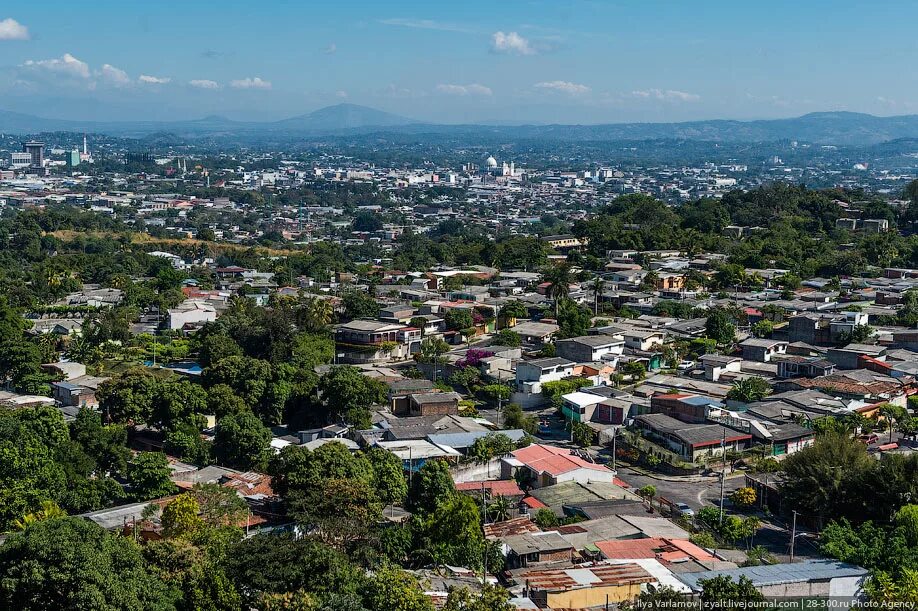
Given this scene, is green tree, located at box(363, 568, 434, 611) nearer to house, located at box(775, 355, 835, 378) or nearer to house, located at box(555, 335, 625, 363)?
house, located at box(555, 335, 625, 363)

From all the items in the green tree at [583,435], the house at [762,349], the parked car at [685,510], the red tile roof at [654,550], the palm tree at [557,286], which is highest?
the palm tree at [557,286]

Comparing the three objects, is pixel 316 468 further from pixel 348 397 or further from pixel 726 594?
pixel 726 594

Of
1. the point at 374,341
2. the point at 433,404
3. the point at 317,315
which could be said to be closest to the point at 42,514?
the point at 433,404

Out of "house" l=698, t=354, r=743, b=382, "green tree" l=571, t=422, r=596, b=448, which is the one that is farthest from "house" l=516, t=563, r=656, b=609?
"house" l=698, t=354, r=743, b=382

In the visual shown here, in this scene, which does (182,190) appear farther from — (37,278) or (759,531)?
(759,531)

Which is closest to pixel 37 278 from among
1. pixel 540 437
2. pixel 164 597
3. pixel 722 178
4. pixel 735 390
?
pixel 540 437

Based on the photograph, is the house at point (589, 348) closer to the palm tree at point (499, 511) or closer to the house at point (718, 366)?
the house at point (718, 366)

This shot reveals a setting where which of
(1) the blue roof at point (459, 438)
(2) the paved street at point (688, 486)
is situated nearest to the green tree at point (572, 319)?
(1) the blue roof at point (459, 438)
